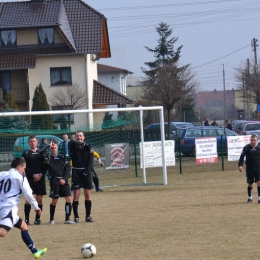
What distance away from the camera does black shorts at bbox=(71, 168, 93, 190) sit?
13.7 m

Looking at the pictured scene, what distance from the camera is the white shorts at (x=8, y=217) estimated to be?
30.6 ft

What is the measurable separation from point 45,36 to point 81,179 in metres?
33.1

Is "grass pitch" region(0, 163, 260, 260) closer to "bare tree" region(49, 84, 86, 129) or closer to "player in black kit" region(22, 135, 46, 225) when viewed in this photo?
"player in black kit" region(22, 135, 46, 225)

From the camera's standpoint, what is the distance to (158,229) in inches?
492

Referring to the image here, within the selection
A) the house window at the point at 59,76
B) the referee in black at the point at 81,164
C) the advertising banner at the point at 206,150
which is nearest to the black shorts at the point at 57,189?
the referee in black at the point at 81,164

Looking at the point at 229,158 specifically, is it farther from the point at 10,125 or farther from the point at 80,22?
the point at 80,22

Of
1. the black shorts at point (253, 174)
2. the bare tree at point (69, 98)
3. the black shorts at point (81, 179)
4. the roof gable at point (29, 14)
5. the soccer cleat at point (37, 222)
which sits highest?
the roof gable at point (29, 14)

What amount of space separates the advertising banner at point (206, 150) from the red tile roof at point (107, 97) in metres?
18.8

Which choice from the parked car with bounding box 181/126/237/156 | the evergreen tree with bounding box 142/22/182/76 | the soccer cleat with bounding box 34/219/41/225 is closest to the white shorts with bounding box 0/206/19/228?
the soccer cleat with bounding box 34/219/41/225

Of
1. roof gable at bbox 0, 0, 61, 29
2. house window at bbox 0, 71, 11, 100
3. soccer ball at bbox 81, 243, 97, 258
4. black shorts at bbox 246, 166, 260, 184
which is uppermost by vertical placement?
roof gable at bbox 0, 0, 61, 29

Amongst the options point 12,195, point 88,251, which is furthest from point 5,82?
point 88,251

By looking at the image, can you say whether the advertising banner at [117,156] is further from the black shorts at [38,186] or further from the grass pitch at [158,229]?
the black shorts at [38,186]

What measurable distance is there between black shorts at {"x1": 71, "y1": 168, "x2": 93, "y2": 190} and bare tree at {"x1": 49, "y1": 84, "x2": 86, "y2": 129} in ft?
90.9

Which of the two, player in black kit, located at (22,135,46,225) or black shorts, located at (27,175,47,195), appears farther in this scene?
black shorts, located at (27,175,47,195)
